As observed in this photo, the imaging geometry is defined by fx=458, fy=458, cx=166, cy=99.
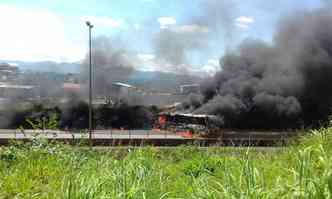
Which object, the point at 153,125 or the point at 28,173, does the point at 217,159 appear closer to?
the point at 28,173

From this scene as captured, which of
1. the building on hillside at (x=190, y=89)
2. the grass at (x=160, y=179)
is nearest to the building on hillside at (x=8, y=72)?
the building on hillside at (x=190, y=89)

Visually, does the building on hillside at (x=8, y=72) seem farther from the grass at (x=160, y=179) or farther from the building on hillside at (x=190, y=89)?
the grass at (x=160, y=179)

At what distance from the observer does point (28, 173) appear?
14.2 feet

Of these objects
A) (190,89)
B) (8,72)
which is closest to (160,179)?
(190,89)


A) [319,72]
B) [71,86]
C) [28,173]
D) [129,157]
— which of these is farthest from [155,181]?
[71,86]

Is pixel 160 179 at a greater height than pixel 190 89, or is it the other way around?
pixel 190 89

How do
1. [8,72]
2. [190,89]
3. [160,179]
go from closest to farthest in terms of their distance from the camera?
[160,179]
[190,89]
[8,72]

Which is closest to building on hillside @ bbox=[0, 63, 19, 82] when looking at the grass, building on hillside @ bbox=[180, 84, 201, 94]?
building on hillside @ bbox=[180, 84, 201, 94]

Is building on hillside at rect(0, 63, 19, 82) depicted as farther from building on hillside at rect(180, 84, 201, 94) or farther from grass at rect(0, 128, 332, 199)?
grass at rect(0, 128, 332, 199)

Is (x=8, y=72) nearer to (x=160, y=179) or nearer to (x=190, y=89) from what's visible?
(x=190, y=89)

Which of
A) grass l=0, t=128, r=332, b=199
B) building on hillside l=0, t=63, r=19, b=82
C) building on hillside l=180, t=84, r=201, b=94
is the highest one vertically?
building on hillside l=0, t=63, r=19, b=82

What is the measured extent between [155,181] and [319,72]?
→ 41.3 meters

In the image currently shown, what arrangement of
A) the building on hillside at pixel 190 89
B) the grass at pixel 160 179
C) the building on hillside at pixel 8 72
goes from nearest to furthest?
the grass at pixel 160 179, the building on hillside at pixel 190 89, the building on hillside at pixel 8 72

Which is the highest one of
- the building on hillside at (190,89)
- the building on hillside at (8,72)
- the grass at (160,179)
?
the building on hillside at (8,72)
